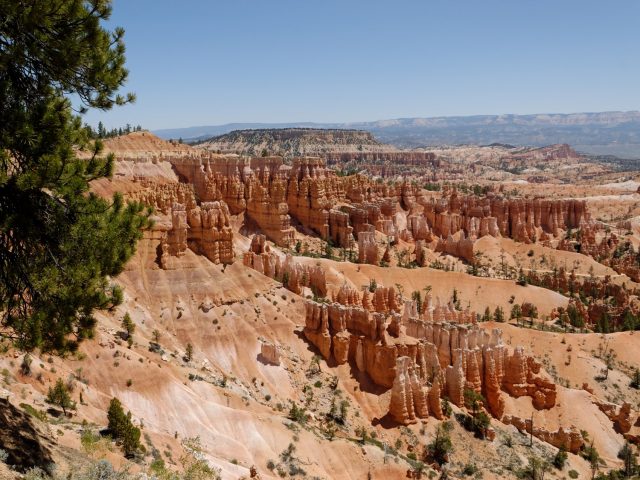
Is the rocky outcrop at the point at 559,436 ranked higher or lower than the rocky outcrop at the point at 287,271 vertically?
lower

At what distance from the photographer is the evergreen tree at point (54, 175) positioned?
503 inches

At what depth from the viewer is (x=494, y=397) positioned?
41.4m

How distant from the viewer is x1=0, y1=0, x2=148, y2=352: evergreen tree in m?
12.8

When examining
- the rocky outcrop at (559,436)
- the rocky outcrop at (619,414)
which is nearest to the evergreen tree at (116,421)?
the rocky outcrop at (559,436)

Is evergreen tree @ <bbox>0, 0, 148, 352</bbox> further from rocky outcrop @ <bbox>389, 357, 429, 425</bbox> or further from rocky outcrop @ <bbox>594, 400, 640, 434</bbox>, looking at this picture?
rocky outcrop @ <bbox>594, 400, 640, 434</bbox>

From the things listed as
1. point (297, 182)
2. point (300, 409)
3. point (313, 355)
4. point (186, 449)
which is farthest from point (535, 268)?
point (186, 449)

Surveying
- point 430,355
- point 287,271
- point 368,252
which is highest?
point 287,271

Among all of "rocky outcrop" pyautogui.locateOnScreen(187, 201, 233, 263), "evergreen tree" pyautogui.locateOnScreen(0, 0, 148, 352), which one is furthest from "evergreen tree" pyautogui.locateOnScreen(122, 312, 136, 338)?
"rocky outcrop" pyautogui.locateOnScreen(187, 201, 233, 263)

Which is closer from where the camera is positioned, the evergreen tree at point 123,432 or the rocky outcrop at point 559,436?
the evergreen tree at point 123,432

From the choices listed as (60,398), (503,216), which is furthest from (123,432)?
(503,216)

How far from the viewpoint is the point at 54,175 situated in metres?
12.5

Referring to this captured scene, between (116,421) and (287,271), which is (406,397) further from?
(116,421)

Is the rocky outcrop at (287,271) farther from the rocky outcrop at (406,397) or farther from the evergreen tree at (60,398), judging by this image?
the evergreen tree at (60,398)

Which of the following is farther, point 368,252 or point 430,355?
point 368,252
